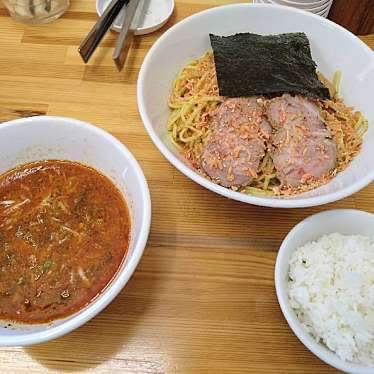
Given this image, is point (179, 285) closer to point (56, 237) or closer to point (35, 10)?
point (56, 237)

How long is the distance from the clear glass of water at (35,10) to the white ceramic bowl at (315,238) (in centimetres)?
163

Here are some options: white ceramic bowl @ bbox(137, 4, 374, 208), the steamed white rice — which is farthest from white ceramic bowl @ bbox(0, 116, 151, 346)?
the steamed white rice

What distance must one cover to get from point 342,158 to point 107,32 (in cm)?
130

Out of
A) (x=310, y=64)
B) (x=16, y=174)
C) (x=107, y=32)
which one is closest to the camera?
(x=16, y=174)

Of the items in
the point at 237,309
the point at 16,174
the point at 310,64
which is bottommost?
the point at 237,309

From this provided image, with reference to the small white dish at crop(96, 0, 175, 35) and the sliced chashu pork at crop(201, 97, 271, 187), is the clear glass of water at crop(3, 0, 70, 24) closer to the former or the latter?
the small white dish at crop(96, 0, 175, 35)

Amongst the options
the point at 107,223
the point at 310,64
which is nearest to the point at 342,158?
the point at 310,64

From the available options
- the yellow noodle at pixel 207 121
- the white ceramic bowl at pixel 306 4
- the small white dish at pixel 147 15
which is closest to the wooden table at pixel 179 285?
the yellow noodle at pixel 207 121

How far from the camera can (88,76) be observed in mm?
2068

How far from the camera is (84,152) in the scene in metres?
1.53

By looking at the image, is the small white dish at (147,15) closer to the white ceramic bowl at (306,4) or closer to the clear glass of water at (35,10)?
the clear glass of water at (35,10)

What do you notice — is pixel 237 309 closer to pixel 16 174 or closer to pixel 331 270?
pixel 331 270

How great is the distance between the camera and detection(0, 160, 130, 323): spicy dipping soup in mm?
1298

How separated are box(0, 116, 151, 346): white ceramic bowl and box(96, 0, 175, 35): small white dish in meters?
0.92
